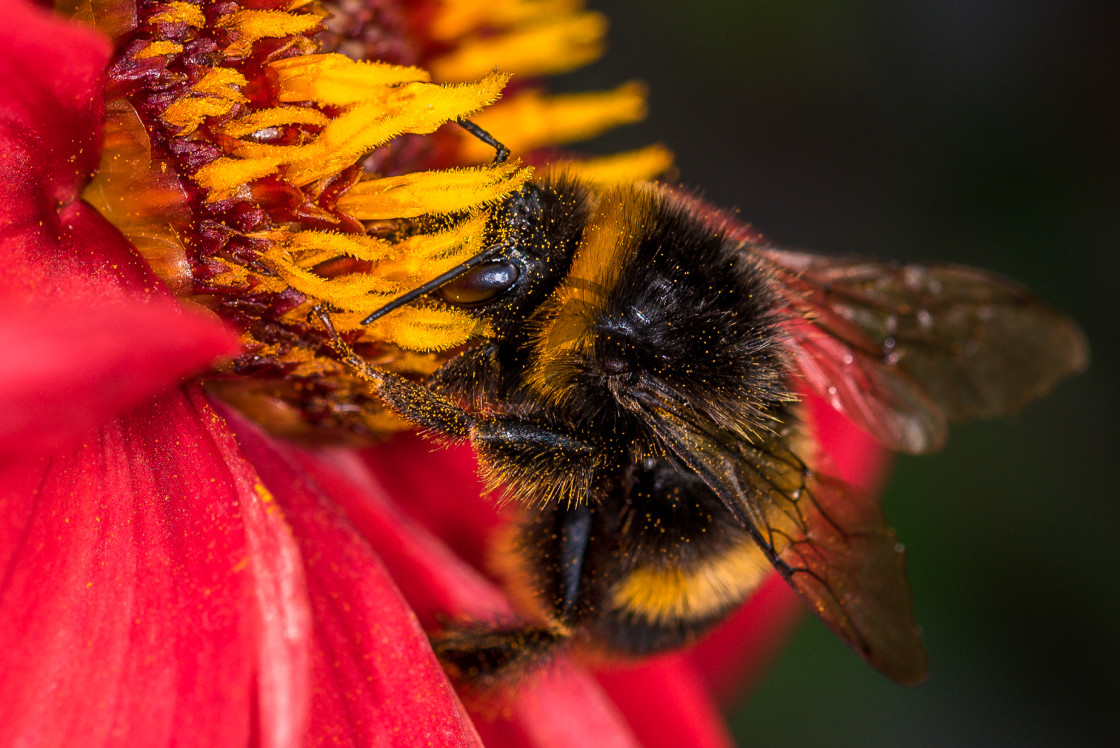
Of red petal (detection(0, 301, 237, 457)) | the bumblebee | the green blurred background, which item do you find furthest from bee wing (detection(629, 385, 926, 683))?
the green blurred background

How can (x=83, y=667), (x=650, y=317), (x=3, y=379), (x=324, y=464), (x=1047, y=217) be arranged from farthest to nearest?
(x=1047, y=217), (x=324, y=464), (x=650, y=317), (x=83, y=667), (x=3, y=379)

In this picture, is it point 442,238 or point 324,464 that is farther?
point 324,464

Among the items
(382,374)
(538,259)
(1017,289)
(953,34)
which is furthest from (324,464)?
(953,34)

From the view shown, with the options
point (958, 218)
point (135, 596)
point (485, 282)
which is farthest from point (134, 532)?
point (958, 218)

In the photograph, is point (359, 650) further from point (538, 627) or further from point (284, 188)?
point (284, 188)

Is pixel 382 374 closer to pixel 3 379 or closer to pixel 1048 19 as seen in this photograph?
pixel 3 379

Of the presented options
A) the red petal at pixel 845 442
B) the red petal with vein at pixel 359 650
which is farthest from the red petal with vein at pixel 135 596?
the red petal at pixel 845 442

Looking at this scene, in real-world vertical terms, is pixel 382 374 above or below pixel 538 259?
below

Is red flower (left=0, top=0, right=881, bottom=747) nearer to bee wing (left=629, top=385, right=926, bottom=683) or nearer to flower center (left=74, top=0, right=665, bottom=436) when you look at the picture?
flower center (left=74, top=0, right=665, bottom=436)
